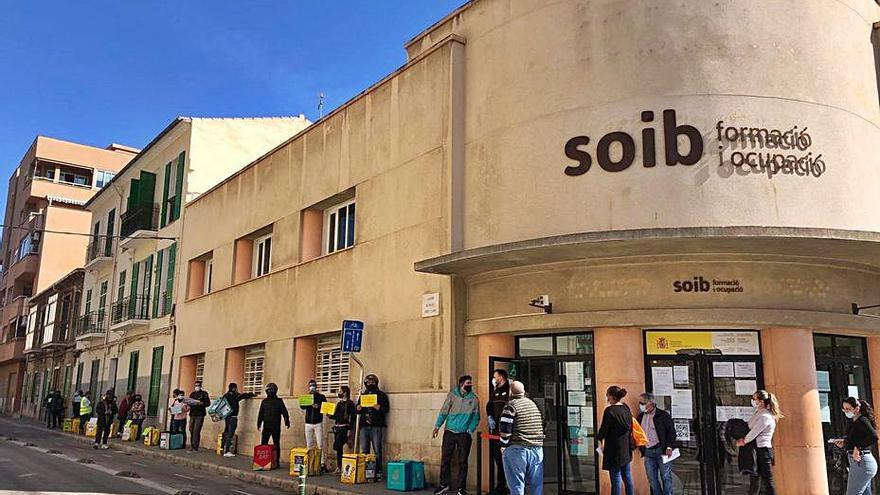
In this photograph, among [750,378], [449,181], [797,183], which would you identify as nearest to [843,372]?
[750,378]

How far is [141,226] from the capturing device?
91.5 ft

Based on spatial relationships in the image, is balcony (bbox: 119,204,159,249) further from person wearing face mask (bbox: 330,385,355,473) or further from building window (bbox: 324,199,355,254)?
person wearing face mask (bbox: 330,385,355,473)

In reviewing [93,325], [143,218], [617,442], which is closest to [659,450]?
[617,442]

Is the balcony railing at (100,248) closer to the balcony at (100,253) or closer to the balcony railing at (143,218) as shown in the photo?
the balcony at (100,253)

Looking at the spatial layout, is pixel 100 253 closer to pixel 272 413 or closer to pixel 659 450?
pixel 272 413

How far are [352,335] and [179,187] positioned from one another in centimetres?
1443

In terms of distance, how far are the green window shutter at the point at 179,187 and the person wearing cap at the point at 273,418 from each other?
1177cm

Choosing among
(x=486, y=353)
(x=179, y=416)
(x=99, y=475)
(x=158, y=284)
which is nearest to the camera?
(x=486, y=353)

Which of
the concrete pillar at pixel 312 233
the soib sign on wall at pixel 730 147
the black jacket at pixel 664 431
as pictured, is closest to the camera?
the black jacket at pixel 664 431

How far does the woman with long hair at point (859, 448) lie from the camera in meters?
9.55

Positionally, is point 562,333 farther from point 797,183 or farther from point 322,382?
point 322,382

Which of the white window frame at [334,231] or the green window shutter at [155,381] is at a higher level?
the white window frame at [334,231]

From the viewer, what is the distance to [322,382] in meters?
17.0

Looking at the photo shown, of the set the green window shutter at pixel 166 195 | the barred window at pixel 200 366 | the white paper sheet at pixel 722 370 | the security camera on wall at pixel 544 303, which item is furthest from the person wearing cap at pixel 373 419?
the green window shutter at pixel 166 195
